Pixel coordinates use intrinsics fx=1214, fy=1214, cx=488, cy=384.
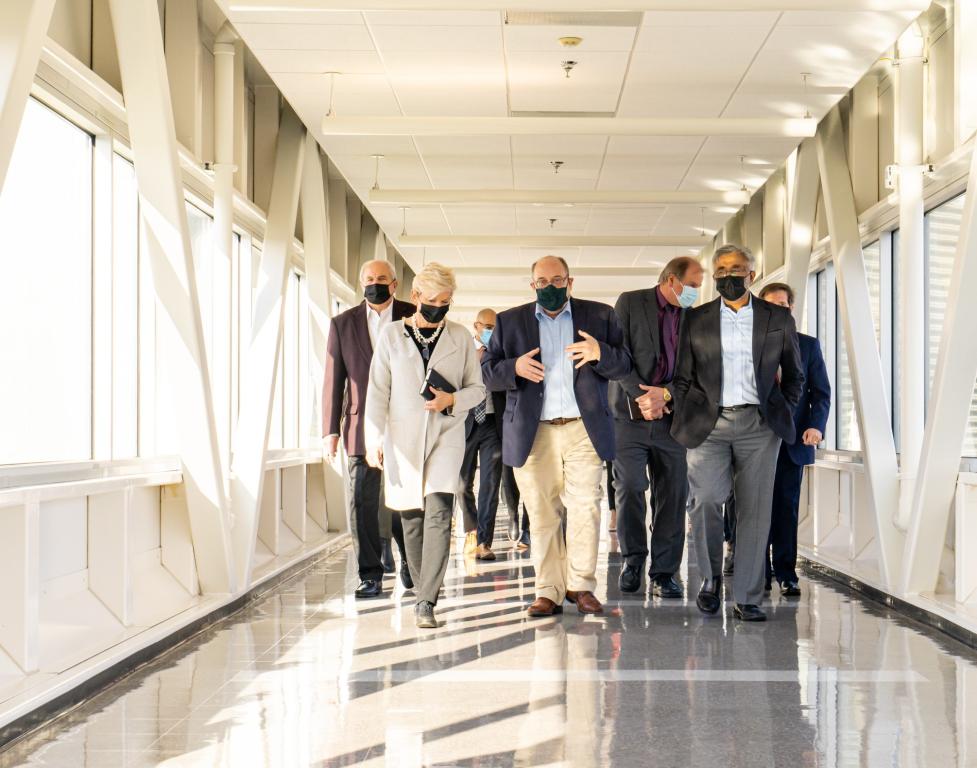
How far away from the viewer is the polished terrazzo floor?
332 centimetres

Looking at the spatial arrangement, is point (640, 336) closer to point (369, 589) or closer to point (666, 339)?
point (666, 339)

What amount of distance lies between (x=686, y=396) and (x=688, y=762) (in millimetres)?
2538

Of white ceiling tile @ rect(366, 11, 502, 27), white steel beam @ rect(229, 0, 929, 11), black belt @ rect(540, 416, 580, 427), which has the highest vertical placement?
white ceiling tile @ rect(366, 11, 502, 27)

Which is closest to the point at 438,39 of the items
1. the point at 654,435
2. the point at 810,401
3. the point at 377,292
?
the point at 377,292

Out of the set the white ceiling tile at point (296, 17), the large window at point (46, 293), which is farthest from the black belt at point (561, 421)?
the white ceiling tile at point (296, 17)

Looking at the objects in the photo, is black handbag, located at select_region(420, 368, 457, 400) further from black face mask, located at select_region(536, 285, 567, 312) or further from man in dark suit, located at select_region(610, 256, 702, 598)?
man in dark suit, located at select_region(610, 256, 702, 598)

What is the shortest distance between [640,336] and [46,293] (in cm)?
286

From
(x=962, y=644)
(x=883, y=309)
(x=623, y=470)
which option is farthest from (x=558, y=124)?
(x=962, y=644)

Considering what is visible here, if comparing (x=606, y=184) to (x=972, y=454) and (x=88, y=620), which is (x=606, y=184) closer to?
(x=972, y=454)

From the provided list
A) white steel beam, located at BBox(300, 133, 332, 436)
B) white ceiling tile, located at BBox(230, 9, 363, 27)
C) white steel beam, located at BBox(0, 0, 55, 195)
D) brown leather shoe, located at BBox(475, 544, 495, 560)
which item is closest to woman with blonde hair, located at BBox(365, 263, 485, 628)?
white ceiling tile, located at BBox(230, 9, 363, 27)

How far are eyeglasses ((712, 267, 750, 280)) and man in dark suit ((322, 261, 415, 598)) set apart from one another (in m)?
1.74

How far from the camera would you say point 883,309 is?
338 inches

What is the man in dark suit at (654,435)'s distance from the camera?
617 centimetres

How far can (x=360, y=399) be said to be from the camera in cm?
633
